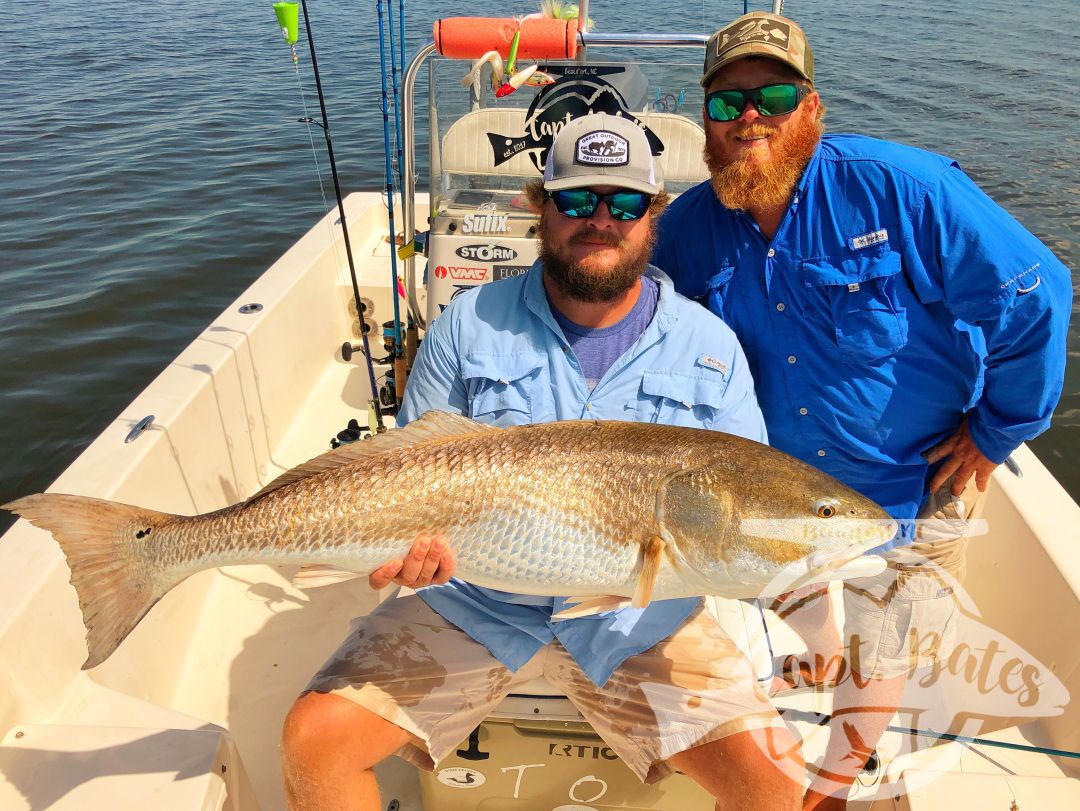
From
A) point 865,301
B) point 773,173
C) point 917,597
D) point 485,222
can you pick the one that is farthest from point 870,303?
point 485,222

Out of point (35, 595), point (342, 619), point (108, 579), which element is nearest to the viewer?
point (108, 579)

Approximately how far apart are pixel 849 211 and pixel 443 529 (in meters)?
1.69

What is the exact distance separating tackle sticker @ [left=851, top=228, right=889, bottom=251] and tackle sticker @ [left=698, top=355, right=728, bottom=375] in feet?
1.94

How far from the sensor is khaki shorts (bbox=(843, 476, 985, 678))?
270cm

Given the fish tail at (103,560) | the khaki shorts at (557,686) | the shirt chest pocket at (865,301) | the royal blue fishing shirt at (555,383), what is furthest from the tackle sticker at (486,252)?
the fish tail at (103,560)

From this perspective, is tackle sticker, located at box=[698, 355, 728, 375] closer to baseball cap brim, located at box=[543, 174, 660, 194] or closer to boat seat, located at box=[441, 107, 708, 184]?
baseball cap brim, located at box=[543, 174, 660, 194]

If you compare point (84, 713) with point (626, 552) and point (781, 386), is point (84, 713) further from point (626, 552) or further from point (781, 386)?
point (781, 386)

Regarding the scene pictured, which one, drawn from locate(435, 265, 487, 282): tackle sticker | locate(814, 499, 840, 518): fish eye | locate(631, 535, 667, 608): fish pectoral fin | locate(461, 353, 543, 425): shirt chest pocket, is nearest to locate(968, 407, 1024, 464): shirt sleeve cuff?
locate(814, 499, 840, 518): fish eye

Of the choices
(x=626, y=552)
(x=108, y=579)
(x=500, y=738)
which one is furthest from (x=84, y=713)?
(x=626, y=552)

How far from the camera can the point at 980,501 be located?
9.52ft

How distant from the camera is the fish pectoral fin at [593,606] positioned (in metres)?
2.05

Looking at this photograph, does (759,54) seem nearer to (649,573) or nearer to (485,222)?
(485,222)

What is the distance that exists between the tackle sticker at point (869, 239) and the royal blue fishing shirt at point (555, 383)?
51cm

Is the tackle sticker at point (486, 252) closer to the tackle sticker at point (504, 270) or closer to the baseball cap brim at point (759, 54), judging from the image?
the tackle sticker at point (504, 270)
